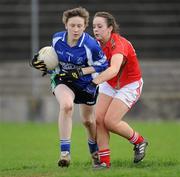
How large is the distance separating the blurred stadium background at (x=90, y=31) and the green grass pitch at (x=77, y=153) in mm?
1041

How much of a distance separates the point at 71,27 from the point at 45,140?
21.8ft

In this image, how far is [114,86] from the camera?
1059cm

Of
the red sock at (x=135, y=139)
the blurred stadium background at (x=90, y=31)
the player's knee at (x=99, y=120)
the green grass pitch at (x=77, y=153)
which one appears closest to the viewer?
the green grass pitch at (x=77, y=153)

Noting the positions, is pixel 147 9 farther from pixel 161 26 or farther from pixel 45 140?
pixel 45 140

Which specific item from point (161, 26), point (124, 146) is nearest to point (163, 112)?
point (161, 26)

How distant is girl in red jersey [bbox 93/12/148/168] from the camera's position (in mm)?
10180

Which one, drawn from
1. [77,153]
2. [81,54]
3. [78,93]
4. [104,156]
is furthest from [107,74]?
[77,153]

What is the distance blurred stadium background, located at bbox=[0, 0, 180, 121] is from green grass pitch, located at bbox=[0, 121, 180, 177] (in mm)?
1041

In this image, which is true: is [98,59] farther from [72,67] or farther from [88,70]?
[72,67]

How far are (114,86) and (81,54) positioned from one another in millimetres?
782

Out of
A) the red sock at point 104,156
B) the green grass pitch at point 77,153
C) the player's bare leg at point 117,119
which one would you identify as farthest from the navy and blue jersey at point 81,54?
the green grass pitch at point 77,153

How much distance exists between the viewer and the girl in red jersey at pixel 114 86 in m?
10.2

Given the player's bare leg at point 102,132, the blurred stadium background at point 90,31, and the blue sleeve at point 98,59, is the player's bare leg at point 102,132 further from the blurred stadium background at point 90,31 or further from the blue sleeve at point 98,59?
the blurred stadium background at point 90,31

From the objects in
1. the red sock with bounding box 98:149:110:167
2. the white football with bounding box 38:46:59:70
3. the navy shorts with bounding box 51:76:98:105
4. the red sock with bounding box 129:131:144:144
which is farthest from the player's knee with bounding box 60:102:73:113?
the red sock with bounding box 129:131:144:144
